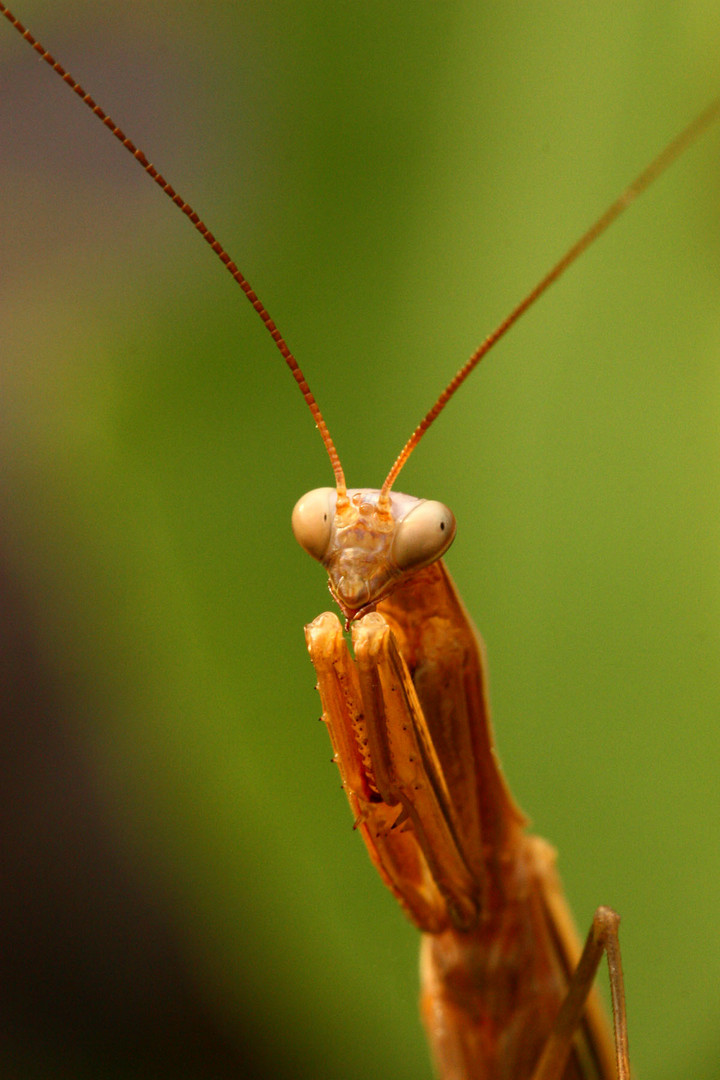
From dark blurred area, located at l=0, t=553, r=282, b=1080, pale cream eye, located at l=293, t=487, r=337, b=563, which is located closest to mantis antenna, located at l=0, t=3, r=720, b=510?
pale cream eye, located at l=293, t=487, r=337, b=563

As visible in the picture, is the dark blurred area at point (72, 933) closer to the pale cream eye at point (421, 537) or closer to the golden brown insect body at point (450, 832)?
the golden brown insect body at point (450, 832)

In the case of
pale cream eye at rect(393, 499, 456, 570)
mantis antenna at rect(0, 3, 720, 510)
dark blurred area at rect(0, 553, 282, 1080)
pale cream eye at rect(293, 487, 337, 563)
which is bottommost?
dark blurred area at rect(0, 553, 282, 1080)

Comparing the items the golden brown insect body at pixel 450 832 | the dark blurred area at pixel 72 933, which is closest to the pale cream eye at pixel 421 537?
the golden brown insect body at pixel 450 832

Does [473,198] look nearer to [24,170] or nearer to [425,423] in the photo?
[425,423]

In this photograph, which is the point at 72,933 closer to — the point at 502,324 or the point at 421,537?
the point at 421,537

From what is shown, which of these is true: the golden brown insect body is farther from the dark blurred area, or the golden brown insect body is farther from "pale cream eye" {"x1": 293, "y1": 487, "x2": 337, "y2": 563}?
the dark blurred area
